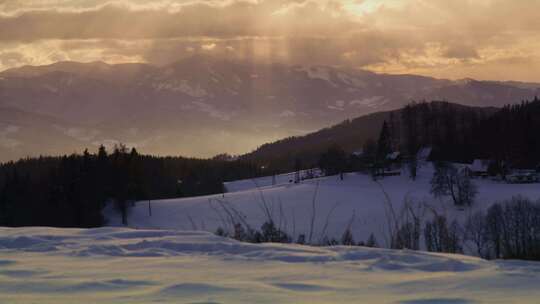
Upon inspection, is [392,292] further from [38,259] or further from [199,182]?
[199,182]

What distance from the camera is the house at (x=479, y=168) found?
255ft

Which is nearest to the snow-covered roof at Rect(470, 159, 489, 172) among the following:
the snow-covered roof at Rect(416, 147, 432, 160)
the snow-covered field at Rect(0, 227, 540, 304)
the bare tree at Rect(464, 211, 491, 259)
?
the snow-covered roof at Rect(416, 147, 432, 160)

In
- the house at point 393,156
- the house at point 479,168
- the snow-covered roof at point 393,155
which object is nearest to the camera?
the house at point 479,168

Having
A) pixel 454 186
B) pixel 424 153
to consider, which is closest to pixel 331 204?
pixel 454 186

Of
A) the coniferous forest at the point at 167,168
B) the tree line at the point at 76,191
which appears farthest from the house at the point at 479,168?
the tree line at the point at 76,191

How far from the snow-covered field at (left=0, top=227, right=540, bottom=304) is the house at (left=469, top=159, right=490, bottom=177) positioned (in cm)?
7314

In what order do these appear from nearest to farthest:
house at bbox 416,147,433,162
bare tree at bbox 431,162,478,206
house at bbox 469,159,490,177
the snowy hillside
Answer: the snowy hillside → bare tree at bbox 431,162,478,206 → house at bbox 469,159,490,177 → house at bbox 416,147,433,162

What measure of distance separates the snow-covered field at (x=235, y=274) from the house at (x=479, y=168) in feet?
240

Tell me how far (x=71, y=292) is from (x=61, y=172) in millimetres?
55370

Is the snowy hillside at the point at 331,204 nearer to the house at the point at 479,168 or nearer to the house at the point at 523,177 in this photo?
the house at the point at 523,177

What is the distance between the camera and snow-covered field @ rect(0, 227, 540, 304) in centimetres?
605

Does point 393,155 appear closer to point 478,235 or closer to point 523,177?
point 523,177

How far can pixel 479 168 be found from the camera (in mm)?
79375

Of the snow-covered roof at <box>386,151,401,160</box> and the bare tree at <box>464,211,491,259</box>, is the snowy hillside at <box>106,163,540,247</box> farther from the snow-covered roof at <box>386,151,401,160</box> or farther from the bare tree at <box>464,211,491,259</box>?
the bare tree at <box>464,211,491,259</box>
